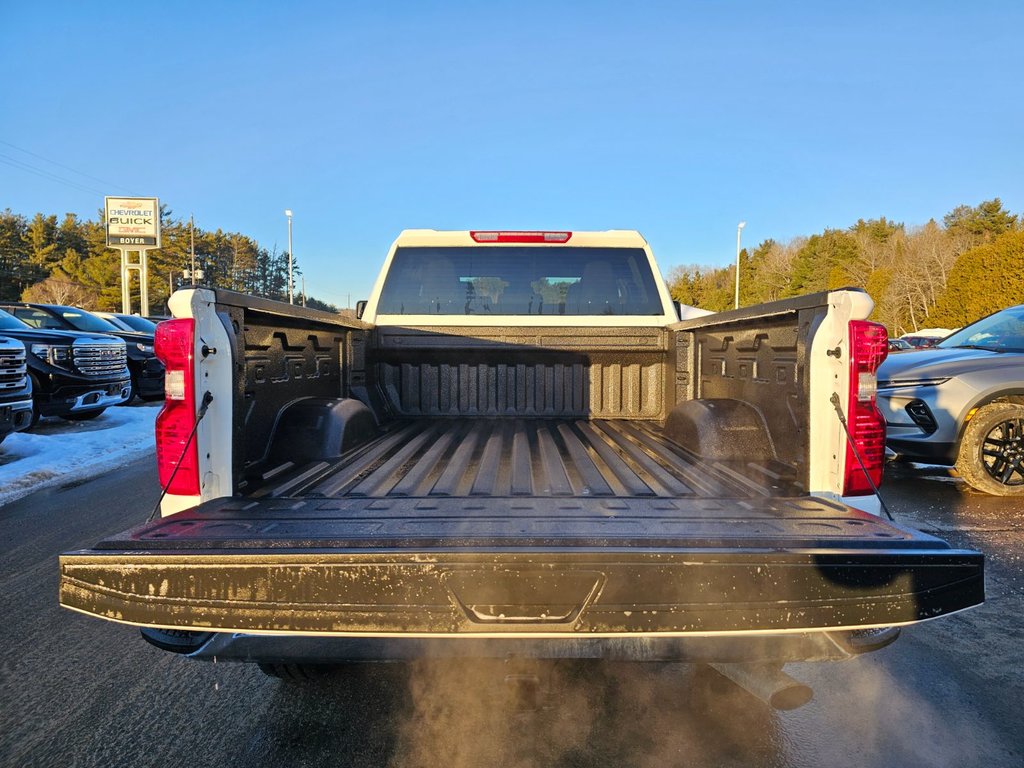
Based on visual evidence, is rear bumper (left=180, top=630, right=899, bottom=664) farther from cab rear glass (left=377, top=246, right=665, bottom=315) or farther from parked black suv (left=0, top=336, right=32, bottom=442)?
parked black suv (left=0, top=336, right=32, bottom=442)

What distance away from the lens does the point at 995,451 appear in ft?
18.0

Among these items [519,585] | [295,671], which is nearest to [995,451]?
[519,585]

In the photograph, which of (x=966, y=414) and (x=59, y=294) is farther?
(x=59, y=294)

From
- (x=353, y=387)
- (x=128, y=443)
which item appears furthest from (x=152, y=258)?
(x=353, y=387)

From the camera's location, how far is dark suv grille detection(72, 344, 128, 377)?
8.63m

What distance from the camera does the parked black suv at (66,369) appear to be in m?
8.11

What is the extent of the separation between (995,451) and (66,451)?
11.0 meters

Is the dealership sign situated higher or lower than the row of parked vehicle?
higher

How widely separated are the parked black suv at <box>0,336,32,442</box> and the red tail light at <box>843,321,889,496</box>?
820 cm

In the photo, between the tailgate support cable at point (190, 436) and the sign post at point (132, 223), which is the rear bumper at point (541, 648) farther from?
the sign post at point (132, 223)

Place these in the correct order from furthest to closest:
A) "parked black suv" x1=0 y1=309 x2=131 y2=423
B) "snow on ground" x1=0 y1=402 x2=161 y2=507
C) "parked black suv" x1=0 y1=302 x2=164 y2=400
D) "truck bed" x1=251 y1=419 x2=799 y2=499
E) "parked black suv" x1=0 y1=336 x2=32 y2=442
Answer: "parked black suv" x1=0 y1=302 x2=164 y2=400 < "parked black suv" x1=0 y1=309 x2=131 y2=423 < "parked black suv" x1=0 y1=336 x2=32 y2=442 < "snow on ground" x1=0 y1=402 x2=161 y2=507 < "truck bed" x1=251 y1=419 x2=799 y2=499

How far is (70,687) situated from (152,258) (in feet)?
219

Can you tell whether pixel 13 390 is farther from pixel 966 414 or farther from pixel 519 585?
pixel 966 414

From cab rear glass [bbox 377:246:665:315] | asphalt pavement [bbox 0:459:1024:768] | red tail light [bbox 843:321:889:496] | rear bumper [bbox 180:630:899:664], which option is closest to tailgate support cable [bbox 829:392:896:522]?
red tail light [bbox 843:321:889:496]
